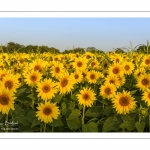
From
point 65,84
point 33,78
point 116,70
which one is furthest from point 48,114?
point 116,70

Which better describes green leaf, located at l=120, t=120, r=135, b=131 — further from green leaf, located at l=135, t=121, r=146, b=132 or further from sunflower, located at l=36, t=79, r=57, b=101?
sunflower, located at l=36, t=79, r=57, b=101

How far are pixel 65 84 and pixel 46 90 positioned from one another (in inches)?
9.7

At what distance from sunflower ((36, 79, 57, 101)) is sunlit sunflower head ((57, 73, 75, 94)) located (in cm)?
12

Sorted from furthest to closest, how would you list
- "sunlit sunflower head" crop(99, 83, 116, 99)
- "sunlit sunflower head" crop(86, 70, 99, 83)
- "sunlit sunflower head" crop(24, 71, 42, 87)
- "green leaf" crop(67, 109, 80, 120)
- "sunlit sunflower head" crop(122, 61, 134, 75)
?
1. "sunlit sunflower head" crop(122, 61, 134, 75)
2. "sunlit sunflower head" crop(86, 70, 99, 83)
3. "sunlit sunflower head" crop(24, 71, 42, 87)
4. "sunlit sunflower head" crop(99, 83, 116, 99)
5. "green leaf" crop(67, 109, 80, 120)

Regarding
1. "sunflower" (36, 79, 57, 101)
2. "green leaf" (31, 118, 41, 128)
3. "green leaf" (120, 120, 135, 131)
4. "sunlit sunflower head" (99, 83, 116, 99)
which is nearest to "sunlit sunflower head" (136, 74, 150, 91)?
"sunlit sunflower head" (99, 83, 116, 99)

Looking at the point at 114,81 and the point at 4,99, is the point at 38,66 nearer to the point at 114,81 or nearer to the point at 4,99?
the point at 114,81

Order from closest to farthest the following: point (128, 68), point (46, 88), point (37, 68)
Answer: point (46, 88), point (37, 68), point (128, 68)

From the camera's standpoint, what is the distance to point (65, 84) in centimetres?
259

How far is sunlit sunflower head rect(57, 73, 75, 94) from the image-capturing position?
102 inches

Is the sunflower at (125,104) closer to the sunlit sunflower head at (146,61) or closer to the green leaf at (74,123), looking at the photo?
the green leaf at (74,123)
